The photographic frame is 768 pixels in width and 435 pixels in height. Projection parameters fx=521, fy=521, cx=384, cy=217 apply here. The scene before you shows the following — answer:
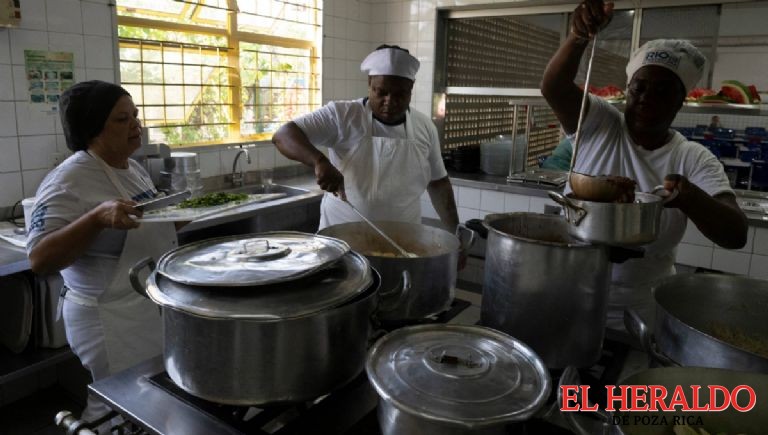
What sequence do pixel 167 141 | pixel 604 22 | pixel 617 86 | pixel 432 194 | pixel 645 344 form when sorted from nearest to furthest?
pixel 645 344 → pixel 604 22 → pixel 432 194 → pixel 167 141 → pixel 617 86

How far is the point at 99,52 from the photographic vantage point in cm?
287

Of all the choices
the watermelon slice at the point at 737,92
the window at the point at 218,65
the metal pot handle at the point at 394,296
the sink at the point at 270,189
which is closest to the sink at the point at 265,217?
the sink at the point at 270,189

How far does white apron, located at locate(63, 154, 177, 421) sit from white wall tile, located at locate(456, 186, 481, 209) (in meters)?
2.48

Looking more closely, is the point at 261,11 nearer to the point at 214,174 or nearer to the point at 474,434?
the point at 214,174

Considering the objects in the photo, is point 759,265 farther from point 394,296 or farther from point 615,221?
point 394,296

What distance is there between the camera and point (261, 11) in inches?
153

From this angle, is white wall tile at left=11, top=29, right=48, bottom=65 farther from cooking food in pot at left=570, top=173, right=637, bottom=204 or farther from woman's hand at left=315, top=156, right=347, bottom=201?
cooking food in pot at left=570, top=173, right=637, bottom=204

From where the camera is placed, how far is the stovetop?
854 mm

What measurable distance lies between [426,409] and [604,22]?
994 mm

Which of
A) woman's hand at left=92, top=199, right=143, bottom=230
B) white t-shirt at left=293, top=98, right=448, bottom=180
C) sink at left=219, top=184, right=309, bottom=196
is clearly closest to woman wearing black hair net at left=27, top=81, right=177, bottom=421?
woman's hand at left=92, top=199, right=143, bottom=230

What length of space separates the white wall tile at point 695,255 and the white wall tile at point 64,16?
11.6ft

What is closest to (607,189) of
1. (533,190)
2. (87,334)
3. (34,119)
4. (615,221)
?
(615,221)

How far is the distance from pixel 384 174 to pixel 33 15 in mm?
1950

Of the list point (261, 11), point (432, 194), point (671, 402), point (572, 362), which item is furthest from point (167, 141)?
point (671, 402)
